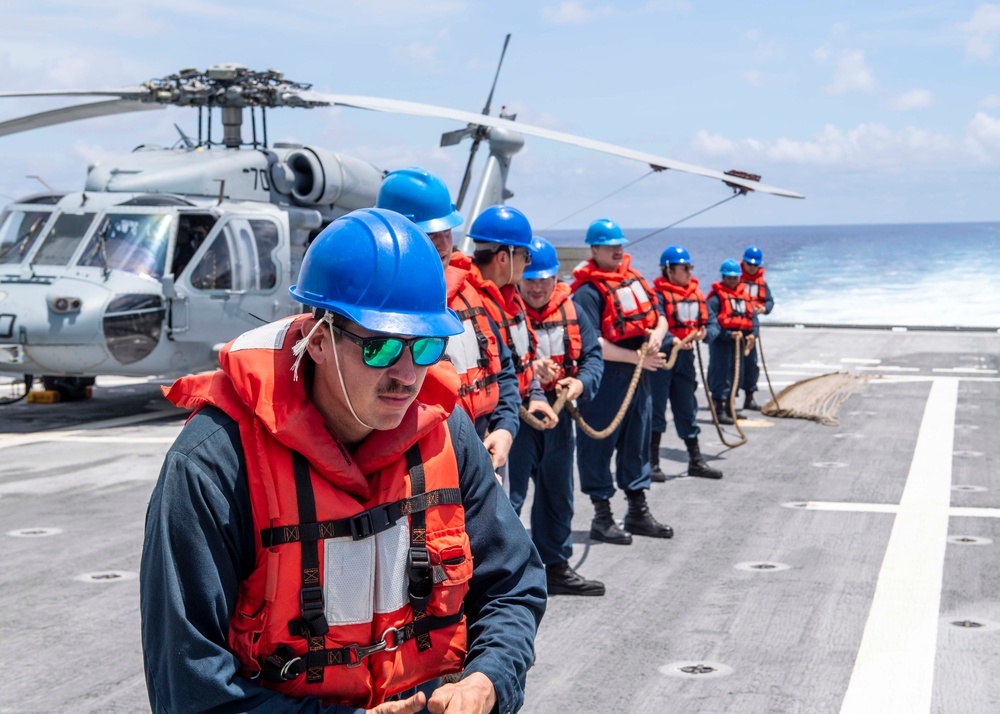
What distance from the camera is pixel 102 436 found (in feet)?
36.6

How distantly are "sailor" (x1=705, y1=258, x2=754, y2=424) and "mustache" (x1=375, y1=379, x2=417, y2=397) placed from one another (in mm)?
10278

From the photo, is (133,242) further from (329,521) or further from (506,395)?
(329,521)

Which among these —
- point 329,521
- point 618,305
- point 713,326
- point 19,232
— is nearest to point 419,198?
point 329,521

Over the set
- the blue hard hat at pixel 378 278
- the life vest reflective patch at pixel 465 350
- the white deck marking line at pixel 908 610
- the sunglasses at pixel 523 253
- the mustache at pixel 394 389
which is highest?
the sunglasses at pixel 523 253

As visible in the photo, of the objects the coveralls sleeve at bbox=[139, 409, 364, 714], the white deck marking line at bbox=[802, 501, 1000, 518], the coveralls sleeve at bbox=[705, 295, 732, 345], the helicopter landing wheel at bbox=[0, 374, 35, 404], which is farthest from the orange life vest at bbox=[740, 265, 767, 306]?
the coveralls sleeve at bbox=[139, 409, 364, 714]

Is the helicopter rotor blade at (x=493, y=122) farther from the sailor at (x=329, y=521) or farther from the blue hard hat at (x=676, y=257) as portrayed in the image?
the sailor at (x=329, y=521)

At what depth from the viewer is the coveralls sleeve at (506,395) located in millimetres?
4781

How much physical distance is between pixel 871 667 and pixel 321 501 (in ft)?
12.4

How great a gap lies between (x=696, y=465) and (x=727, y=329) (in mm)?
2888

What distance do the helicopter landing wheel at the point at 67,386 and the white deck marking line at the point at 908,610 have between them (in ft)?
31.7

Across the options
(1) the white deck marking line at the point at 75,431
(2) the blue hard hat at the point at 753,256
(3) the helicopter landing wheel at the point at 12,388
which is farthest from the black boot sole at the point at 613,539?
(3) the helicopter landing wheel at the point at 12,388

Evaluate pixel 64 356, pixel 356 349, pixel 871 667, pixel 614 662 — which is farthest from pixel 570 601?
pixel 64 356

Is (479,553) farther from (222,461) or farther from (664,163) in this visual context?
(664,163)

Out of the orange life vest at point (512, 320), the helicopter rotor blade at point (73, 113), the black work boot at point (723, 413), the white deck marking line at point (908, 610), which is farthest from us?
the helicopter rotor blade at point (73, 113)
